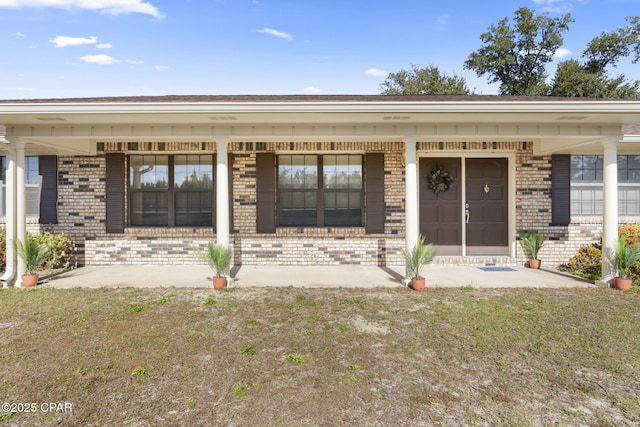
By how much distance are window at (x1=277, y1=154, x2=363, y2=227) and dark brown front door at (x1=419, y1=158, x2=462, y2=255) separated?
1.39m

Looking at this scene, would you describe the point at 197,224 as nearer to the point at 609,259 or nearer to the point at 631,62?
the point at 609,259

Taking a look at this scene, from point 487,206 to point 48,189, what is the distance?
30.5 ft

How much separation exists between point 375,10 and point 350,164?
1400 cm

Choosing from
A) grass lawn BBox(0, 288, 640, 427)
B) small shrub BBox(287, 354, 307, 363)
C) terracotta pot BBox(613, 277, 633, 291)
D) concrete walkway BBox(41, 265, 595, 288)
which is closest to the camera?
grass lawn BBox(0, 288, 640, 427)

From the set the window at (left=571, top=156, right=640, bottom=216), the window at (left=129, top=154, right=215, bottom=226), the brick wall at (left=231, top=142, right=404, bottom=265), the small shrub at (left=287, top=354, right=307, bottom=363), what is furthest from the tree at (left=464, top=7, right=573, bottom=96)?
the small shrub at (left=287, top=354, right=307, bottom=363)

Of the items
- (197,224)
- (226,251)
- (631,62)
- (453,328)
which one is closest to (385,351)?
(453,328)

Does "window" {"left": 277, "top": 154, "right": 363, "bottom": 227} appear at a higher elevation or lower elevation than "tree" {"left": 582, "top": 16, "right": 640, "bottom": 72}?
lower

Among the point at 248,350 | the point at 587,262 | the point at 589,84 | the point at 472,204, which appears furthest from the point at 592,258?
the point at 589,84

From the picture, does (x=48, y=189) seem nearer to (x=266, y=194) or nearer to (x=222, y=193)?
(x=222, y=193)

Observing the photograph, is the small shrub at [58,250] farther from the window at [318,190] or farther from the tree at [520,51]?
the tree at [520,51]

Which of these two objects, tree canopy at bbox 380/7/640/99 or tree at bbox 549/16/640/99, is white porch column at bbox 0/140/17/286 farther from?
tree at bbox 549/16/640/99

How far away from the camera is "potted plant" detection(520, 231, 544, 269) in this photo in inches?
278

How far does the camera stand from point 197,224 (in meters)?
7.59

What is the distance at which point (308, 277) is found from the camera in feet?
20.8
